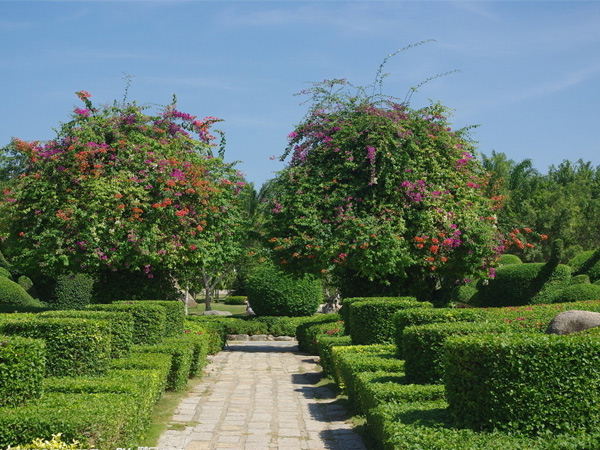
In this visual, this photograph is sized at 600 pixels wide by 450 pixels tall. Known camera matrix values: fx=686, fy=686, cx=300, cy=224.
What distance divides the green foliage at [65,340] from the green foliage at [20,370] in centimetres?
147

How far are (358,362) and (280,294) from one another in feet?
51.6

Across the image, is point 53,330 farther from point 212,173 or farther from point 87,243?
point 212,173

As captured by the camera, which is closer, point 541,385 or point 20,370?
point 541,385

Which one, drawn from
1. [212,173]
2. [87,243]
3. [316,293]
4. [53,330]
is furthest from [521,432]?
[316,293]

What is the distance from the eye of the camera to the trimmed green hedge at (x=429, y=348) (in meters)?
8.02

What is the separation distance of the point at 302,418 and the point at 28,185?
35.7 feet

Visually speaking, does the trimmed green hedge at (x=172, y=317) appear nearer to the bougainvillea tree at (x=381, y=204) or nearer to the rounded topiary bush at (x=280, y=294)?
the bougainvillea tree at (x=381, y=204)

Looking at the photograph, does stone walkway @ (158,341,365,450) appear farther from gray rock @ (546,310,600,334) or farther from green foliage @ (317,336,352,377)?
gray rock @ (546,310,600,334)

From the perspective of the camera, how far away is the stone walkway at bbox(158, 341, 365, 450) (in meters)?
8.12

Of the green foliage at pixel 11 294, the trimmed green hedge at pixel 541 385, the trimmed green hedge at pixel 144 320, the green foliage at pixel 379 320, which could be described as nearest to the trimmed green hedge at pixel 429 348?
the trimmed green hedge at pixel 541 385

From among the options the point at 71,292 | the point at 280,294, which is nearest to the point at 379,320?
the point at 280,294

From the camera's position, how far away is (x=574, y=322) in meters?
8.56

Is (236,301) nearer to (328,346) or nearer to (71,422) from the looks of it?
(328,346)

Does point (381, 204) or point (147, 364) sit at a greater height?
point (381, 204)
